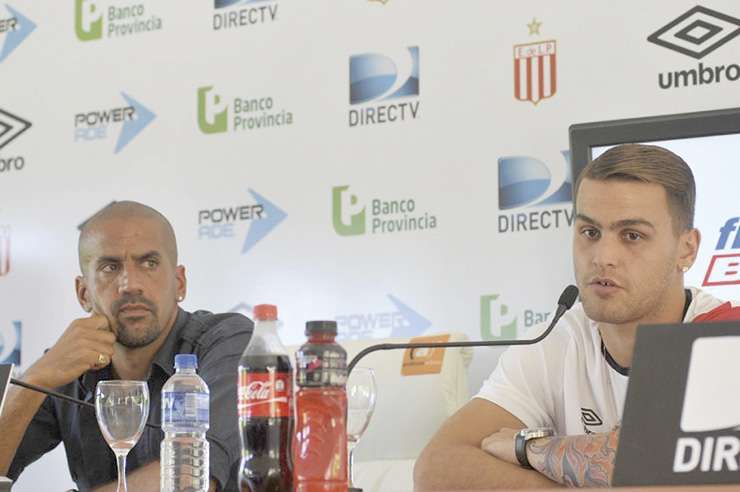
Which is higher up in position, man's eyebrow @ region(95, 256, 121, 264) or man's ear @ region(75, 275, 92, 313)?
man's eyebrow @ region(95, 256, 121, 264)

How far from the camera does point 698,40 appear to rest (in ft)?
9.57

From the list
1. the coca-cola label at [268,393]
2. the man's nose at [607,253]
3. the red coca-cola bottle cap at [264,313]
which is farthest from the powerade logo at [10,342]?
the coca-cola label at [268,393]

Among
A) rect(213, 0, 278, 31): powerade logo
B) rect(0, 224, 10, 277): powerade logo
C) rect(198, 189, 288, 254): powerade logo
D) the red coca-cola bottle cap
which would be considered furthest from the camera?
rect(0, 224, 10, 277): powerade logo

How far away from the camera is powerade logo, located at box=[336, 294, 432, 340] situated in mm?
3170

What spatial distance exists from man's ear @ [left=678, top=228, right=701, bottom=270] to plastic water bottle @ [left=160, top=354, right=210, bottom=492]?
3.28 ft

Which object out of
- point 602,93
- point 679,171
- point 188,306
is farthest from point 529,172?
point 188,306

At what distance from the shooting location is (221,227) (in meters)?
3.51

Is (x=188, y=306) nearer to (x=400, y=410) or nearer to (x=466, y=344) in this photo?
(x=400, y=410)

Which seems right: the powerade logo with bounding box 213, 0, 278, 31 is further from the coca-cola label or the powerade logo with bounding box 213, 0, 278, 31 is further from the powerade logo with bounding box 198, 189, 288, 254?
the coca-cola label

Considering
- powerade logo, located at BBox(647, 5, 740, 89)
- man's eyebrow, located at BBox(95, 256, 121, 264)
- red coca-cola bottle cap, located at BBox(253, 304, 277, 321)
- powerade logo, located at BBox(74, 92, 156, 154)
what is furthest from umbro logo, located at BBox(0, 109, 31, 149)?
red coca-cola bottle cap, located at BBox(253, 304, 277, 321)

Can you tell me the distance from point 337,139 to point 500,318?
720mm

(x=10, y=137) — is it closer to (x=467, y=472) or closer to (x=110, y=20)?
(x=110, y=20)

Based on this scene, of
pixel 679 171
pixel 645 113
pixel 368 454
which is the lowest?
pixel 368 454

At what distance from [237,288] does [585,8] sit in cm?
124
